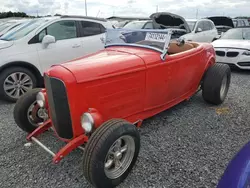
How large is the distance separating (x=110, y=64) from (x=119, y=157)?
3.56 ft

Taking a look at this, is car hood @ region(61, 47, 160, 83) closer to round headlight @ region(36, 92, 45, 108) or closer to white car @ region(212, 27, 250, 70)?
round headlight @ region(36, 92, 45, 108)

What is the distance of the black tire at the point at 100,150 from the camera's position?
87.9 inches

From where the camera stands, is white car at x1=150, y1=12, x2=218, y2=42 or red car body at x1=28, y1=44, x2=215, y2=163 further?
white car at x1=150, y1=12, x2=218, y2=42

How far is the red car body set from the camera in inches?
102

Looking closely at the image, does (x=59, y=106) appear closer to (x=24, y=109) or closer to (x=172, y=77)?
(x=24, y=109)

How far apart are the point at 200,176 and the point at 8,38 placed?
15.9 feet

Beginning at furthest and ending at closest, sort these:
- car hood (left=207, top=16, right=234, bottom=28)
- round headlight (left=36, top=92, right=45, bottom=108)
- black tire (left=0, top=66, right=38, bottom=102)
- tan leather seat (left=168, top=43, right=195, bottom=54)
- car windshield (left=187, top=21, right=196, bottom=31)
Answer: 1. car hood (left=207, top=16, right=234, bottom=28)
2. car windshield (left=187, top=21, right=196, bottom=31)
3. black tire (left=0, top=66, right=38, bottom=102)
4. tan leather seat (left=168, top=43, right=195, bottom=54)
5. round headlight (left=36, top=92, right=45, bottom=108)

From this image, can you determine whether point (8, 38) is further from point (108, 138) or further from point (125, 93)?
point (108, 138)

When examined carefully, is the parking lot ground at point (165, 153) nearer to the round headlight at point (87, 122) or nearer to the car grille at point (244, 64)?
the round headlight at point (87, 122)

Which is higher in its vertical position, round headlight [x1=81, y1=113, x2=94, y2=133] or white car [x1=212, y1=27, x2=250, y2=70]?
round headlight [x1=81, y1=113, x2=94, y2=133]

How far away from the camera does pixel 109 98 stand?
9.44ft

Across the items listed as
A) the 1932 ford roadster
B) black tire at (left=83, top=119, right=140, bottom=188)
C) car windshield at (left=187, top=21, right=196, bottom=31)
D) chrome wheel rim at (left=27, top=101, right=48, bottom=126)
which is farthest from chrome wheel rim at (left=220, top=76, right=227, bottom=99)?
car windshield at (left=187, top=21, right=196, bottom=31)

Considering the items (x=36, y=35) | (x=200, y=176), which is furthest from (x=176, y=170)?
(x=36, y=35)

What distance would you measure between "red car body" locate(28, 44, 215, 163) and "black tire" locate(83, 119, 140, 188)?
24 cm
